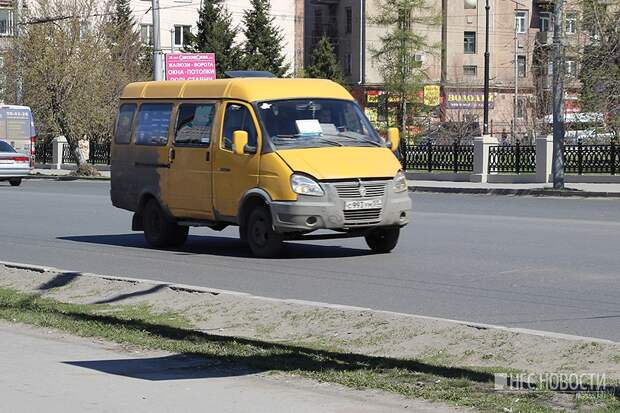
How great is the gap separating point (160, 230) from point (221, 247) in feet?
3.03

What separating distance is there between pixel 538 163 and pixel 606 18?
5726mm

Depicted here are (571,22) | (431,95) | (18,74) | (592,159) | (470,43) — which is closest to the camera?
(571,22)

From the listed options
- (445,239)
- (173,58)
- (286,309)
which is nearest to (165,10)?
(173,58)

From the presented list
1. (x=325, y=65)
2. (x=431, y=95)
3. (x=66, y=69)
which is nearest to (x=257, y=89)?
(x=66, y=69)

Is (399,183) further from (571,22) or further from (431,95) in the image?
(431,95)

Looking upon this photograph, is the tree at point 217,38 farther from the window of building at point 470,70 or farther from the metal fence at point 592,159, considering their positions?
the metal fence at point 592,159

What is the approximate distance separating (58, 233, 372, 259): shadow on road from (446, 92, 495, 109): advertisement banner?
215 ft

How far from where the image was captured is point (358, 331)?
1016 centimetres

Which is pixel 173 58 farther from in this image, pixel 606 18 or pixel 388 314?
pixel 388 314

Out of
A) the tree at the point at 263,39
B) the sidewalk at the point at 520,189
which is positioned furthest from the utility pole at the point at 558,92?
the tree at the point at 263,39

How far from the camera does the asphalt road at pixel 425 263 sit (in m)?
11.7

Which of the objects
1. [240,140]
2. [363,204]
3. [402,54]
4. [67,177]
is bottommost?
[67,177]

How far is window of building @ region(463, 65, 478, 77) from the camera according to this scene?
9131 centimetres

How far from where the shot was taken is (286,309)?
11.1m
